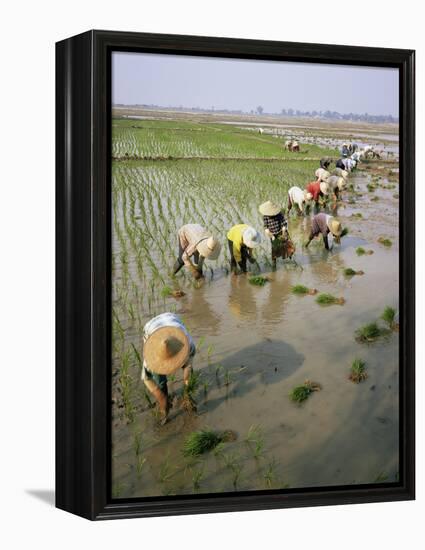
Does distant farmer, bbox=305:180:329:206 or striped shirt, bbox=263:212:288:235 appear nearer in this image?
striped shirt, bbox=263:212:288:235

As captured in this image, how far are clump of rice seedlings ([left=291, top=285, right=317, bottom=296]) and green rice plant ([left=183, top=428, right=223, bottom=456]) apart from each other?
34.9 inches

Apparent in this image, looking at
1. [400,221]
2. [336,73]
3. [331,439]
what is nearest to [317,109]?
[336,73]

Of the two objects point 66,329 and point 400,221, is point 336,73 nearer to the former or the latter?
point 400,221

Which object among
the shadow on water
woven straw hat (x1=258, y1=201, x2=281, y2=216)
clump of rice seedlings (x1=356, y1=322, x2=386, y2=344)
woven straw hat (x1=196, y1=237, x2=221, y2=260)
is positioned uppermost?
woven straw hat (x1=258, y1=201, x2=281, y2=216)

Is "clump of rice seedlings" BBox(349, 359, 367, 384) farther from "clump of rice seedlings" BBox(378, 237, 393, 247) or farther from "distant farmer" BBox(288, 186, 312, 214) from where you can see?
"distant farmer" BBox(288, 186, 312, 214)

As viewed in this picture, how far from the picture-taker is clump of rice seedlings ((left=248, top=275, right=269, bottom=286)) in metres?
7.22

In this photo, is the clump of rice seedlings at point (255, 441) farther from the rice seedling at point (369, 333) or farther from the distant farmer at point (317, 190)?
the distant farmer at point (317, 190)

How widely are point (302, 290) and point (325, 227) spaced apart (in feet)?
1.29

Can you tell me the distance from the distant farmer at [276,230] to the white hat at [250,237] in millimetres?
67

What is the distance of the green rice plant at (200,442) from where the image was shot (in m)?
6.97

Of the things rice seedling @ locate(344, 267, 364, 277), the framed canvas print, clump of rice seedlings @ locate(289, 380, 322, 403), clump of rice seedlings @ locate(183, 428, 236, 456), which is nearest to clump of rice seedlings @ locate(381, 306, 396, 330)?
the framed canvas print

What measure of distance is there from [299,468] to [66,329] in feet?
4.74

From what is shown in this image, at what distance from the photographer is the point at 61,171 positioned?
7016 millimetres

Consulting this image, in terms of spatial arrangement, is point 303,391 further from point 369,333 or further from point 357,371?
point 369,333
